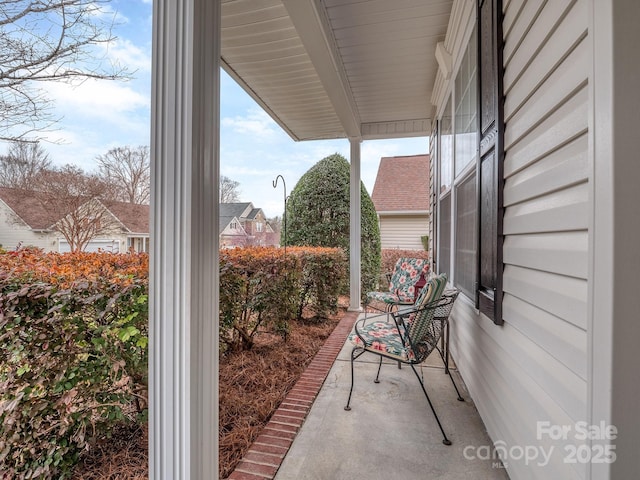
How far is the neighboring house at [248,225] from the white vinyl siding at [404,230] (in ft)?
14.1

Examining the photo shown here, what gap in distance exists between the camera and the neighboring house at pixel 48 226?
950mm

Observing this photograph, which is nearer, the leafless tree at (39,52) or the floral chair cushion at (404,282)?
the leafless tree at (39,52)

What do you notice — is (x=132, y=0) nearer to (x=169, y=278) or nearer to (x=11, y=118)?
(x=11, y=118)

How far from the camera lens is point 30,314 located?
50.3 inches

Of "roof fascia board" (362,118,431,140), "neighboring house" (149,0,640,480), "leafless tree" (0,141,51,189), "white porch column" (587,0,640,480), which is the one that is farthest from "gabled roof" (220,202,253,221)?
"white porch column" (587,0,640,480)

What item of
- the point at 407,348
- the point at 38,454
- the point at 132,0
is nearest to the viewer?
the point at 132,0

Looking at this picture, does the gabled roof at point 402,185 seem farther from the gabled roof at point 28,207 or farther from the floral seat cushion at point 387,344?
the gabled roof at point 28,207

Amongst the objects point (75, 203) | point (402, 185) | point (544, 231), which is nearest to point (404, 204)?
point (402, 185)

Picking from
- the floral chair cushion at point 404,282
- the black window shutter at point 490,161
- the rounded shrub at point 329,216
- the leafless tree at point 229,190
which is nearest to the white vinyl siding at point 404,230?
the rounded shrub at point 329,216

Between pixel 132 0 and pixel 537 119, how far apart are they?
5.22 ft

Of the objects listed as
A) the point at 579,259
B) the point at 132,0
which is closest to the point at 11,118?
the point at 132,0

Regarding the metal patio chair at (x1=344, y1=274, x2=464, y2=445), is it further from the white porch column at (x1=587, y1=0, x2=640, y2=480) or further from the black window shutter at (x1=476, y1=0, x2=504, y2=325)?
the white porch column at (x1=587, y1=0, x2=640, y2=480)

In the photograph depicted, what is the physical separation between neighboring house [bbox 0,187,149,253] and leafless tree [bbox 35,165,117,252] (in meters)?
0.01

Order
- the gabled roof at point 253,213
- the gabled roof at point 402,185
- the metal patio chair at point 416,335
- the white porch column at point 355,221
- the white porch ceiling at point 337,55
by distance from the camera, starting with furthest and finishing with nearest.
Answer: the gabled roof at point 402,185
the gabled roof at point 253,213
the white porch column at point 355,221
the white porch ceiling at point 337,55
the metal patio chair at point 416,335
